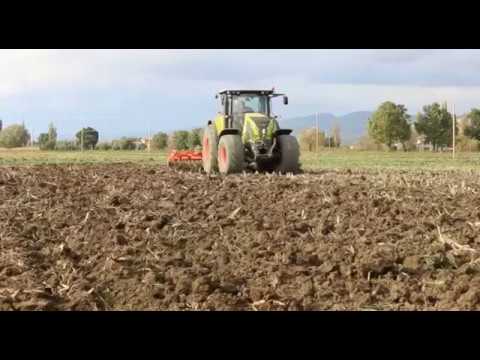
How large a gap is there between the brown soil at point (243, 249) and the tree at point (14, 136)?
161 feet

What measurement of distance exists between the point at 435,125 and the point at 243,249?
174 feet

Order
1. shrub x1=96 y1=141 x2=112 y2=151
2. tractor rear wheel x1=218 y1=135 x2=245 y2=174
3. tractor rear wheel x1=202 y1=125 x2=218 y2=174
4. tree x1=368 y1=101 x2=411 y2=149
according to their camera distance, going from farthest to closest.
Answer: shrub x1=96 y1=141 x2=112 y2=151 < tree x1=368 y1=101 x2=411 y2=149 < tractor rear wheel x1=202 y1=125 x2=218 y2=174 < tractor rear wheel x1=218 y1=135 x2=245 y2=174

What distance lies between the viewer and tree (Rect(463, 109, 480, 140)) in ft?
181

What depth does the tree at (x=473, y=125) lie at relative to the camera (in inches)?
2178

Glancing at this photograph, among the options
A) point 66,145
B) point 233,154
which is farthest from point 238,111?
point 66,145

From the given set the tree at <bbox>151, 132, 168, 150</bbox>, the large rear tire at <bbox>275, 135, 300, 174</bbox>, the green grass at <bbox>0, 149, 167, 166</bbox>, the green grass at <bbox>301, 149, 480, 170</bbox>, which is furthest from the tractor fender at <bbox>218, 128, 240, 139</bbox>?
the tree at <bbox>151, 132, 168, 150</bbox>

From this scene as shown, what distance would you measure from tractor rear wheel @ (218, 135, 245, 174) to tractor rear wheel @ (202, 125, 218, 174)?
3.33 feet

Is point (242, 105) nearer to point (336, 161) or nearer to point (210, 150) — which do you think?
point (210, 150)

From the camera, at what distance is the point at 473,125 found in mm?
55750

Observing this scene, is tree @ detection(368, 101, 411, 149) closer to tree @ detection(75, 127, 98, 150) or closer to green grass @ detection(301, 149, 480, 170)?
green grass @ detection(301, 149, 480, 170)

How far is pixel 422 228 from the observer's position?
6.93m
